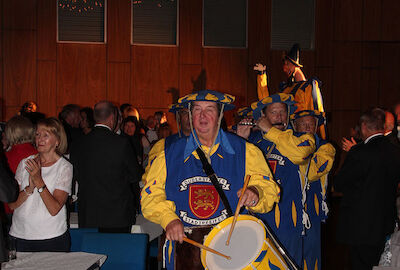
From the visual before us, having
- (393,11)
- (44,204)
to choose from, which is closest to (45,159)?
(44,204)

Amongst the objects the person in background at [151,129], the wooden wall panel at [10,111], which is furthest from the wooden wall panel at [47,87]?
the person in background at [151,129]

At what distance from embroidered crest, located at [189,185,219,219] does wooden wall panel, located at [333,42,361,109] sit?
830 centimetres

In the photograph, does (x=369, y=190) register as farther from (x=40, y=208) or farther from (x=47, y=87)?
(x=47, y=87)

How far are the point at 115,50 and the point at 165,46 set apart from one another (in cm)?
104

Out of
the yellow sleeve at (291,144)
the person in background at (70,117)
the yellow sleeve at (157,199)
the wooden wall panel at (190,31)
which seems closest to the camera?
the yellow sleeve at (157,199)

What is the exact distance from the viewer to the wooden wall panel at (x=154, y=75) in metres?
9.92

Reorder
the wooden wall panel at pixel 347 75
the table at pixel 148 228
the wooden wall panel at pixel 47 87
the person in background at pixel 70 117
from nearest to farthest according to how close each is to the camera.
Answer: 1. the table at pixel 148 228
2. the person in background at pixel 70 117
3. the wooden wall panel at pixel 47 87
4. the wooden wall panel at pixel 347 75

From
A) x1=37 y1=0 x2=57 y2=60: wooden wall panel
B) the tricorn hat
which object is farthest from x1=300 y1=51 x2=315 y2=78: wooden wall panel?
x1=37 y1=0 x2=57 y2=60: wooden wall panel

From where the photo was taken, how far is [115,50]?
9844mm

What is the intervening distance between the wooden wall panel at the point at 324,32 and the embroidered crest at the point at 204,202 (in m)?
8.27

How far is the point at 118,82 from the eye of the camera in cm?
988

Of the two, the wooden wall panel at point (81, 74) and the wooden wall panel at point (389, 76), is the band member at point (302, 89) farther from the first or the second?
the wooden wall panel at point (389, 76)

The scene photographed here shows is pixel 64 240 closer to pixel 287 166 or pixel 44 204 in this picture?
pixel 44 204

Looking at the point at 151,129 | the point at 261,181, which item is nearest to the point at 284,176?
the point at 261,181
